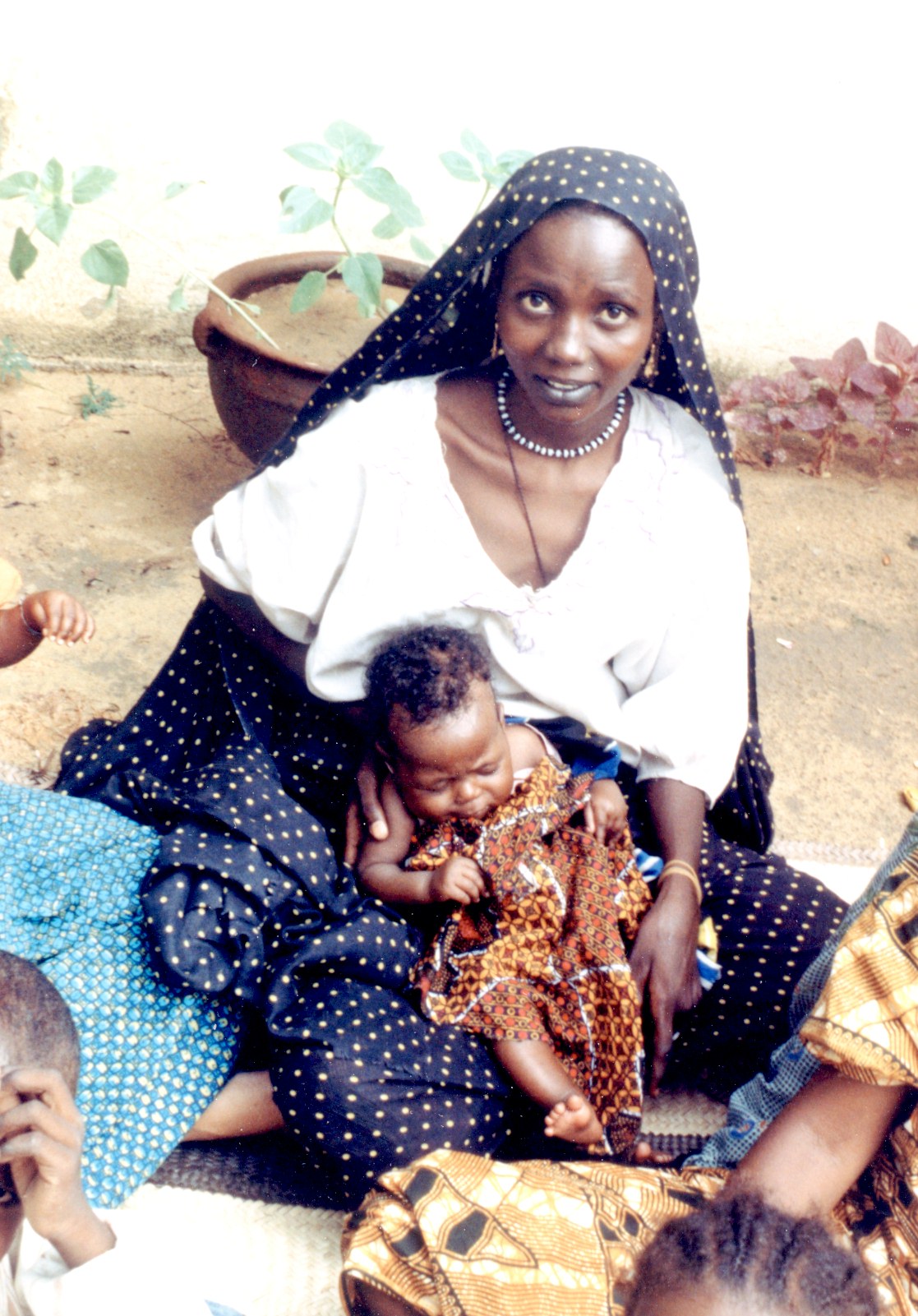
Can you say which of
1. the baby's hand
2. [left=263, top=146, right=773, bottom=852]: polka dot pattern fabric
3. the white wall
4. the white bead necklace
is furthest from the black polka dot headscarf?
the white wall

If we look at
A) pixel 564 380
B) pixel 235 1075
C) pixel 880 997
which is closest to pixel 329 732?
pixel 235 1075

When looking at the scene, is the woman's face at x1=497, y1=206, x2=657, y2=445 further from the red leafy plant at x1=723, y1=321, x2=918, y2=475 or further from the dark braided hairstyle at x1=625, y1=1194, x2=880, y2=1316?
the red leafy plant at x1=723, y1=321, x2=918, y2=475

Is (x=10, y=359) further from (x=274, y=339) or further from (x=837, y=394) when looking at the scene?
(x=837, y=394)

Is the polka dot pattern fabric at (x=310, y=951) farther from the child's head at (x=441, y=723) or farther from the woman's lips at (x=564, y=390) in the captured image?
the woman's lips at (x=564, y=390)

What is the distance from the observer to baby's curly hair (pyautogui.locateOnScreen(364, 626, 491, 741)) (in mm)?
1952

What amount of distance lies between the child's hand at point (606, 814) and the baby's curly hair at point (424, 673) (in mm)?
282

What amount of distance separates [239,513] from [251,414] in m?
1.45

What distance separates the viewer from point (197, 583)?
358 centimetres

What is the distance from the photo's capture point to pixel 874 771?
3.29 metres

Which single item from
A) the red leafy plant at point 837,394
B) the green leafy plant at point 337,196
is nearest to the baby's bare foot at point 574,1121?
the green leafy plant at point 337,196

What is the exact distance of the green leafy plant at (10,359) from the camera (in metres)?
4.21

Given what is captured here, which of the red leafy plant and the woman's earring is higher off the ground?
the woman's earring

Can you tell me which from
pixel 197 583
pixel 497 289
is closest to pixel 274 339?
pixel 197 583

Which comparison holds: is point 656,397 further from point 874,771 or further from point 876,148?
point 876,148
